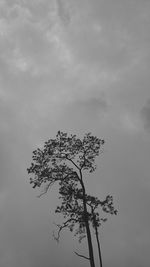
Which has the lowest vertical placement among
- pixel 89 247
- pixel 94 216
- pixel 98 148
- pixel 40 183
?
pixel 89 247

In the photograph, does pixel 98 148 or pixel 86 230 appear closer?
pixel 86 230

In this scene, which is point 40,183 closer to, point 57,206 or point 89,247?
point 57,206

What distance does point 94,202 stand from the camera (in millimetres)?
39344

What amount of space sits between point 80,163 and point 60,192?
3339 mm

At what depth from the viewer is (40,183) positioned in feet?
132

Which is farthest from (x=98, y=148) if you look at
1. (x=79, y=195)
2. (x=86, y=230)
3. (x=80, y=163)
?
(x=86, y=230)

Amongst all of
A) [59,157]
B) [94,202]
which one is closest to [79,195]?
[94,202]

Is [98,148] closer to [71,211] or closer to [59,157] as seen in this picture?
[59,157]

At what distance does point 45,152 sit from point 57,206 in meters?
5.06

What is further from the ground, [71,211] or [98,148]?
[98,148]

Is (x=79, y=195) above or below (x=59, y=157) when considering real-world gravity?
below

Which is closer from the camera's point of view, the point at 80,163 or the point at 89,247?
the point at 89,247

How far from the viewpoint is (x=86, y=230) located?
1508 inches

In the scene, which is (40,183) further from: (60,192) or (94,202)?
(94,202)
